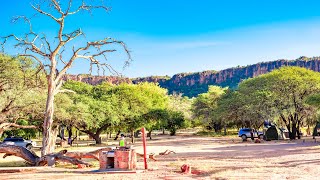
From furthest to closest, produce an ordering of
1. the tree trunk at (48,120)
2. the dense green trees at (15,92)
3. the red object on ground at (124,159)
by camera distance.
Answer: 1. the dense green trees at (15,92)
2. the tree trunk at (48,120)
3. the red object on ground at (124,159)

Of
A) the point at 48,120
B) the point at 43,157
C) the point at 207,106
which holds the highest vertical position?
the point at 207,106

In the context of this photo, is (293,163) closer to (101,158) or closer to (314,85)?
(101,158)

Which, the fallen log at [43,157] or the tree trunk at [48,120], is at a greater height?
the tree trunk at [48,120]

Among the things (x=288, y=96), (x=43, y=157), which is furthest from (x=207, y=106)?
(x=43, y=157)

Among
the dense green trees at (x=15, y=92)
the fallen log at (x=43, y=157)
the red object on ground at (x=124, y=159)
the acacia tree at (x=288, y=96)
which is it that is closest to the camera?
the red object on ground at (x=124, y=159)

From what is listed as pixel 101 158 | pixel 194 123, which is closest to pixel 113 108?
pixel 101 158

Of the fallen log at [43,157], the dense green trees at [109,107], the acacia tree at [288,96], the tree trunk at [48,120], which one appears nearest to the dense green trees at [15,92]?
the tree trunk at [48,120]

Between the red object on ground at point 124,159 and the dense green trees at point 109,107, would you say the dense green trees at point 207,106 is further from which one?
the red object on ground at point 124,159

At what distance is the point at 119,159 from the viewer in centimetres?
1548

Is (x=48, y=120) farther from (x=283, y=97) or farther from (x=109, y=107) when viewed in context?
(x=283, y=97)

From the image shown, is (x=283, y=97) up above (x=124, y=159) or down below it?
above

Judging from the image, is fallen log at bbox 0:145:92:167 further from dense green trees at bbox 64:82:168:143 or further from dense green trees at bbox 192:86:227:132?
dense green trees at bbox 192:86:227:132

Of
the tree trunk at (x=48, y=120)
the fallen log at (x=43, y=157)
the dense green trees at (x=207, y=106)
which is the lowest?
the fallen log at (x=43, y=157)

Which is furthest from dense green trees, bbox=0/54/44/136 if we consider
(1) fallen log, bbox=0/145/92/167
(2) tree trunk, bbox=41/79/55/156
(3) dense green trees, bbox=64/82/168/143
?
(3) dense green trees, bbox=64/82/168/143
